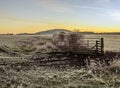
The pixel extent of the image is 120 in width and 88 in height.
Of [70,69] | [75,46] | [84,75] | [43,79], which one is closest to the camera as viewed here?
[43,79]

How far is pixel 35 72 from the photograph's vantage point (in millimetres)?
18703

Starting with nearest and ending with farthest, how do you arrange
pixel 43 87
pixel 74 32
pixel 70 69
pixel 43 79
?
pixel 43 87
pixel 43 79
pixel 70 69
pixel 74 32

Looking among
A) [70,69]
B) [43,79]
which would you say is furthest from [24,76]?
[70,69]

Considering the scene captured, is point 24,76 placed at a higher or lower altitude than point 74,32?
lower

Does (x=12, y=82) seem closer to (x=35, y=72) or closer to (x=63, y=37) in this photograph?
(x=35, y=72)

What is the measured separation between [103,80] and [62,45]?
23.8 metres

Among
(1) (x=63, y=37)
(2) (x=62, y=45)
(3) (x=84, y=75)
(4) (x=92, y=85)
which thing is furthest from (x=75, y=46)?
(4) (x=92, y=85)

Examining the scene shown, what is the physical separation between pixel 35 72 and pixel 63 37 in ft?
80.3

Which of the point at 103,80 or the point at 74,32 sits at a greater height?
the point at 74,32

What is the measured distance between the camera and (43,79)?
1627 cm

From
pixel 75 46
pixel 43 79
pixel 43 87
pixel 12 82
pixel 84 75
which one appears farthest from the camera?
pixel 75 46

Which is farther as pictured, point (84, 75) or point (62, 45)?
point (62, 45)

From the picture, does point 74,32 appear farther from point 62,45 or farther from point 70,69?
point 70,69

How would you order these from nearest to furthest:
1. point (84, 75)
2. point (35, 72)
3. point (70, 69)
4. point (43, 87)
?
point (43, 87), point (84, 75), point (35, 72), point (70, 69)
